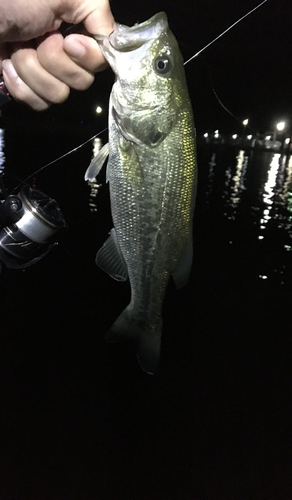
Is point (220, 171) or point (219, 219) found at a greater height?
point (220, 171)

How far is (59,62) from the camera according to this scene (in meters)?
1.53

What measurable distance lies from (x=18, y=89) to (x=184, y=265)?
117 cm

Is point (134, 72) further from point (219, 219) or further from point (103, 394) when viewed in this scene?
point (219, 219)

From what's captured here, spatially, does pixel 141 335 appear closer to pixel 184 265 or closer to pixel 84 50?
pixel 184 265

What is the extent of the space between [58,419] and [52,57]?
10.4 feet

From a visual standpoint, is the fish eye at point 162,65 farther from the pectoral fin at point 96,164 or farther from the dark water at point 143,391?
the dark water at point 143,391

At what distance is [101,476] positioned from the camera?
9.83 feet

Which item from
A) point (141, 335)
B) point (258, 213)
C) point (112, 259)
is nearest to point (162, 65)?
point (112, 259)

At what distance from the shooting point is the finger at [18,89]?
66.7 inches

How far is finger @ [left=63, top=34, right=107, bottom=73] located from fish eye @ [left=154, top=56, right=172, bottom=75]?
8.7 inches

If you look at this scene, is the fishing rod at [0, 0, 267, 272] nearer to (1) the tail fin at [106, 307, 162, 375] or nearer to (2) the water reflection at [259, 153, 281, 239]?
(1) the tail fin at [106, 307, 162, 375]

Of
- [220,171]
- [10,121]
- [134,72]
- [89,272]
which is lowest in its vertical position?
[89,272]

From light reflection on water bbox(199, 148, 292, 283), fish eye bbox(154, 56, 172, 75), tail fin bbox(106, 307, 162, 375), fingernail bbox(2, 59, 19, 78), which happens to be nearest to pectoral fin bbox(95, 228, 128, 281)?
tail fin bbox(106, 307, 162, 375)

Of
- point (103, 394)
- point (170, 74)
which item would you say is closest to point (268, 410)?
point (103, 394)
